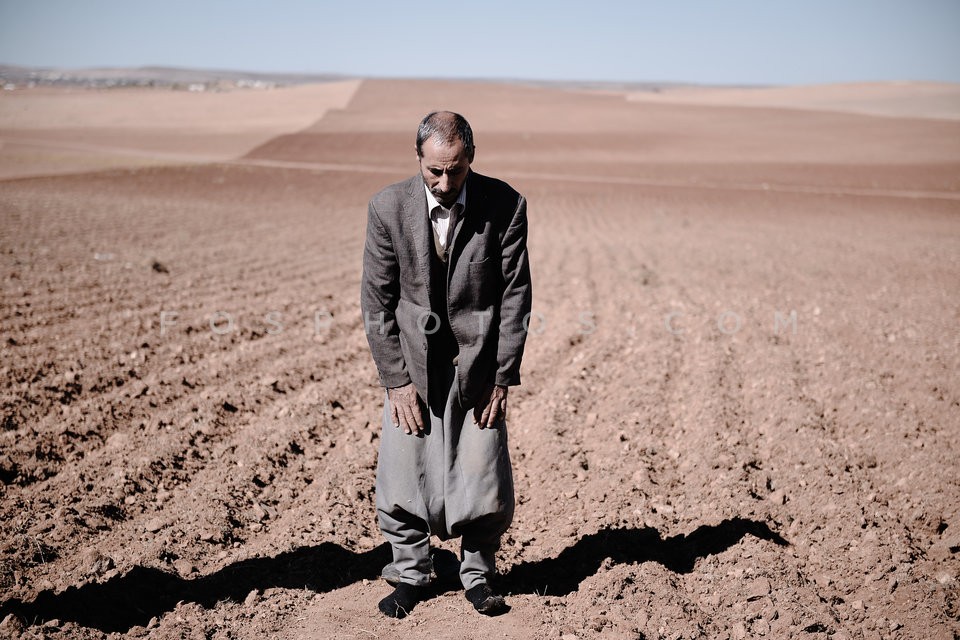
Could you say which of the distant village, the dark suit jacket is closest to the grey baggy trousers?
the dark suit jacket

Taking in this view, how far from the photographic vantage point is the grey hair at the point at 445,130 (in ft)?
7.50

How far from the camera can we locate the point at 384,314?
260 cm

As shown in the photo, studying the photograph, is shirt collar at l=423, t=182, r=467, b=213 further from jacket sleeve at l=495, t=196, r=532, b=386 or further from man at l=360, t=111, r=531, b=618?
jacket sleeve at l=495, t=196, r=532, b=386

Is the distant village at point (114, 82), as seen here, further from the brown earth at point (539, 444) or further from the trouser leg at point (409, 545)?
the trouser leg at point (409, 545)

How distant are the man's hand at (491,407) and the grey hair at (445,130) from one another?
87 centimetres

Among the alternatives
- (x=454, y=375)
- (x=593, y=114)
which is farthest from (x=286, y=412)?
(x=593, y=114)

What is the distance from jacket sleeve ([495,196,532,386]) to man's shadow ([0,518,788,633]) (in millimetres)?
1075

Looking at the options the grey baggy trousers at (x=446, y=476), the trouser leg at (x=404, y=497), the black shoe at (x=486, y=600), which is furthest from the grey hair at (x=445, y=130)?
the black shoe at (x=486, y=600)

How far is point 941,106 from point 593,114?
27.6 m

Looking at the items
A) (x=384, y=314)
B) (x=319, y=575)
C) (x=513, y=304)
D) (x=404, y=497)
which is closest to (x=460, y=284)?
(x=513, y=304)

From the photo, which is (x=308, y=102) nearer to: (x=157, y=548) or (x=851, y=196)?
(x=851, y=196)

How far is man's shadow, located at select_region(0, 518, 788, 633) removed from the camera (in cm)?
286

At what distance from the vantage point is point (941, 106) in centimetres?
5172

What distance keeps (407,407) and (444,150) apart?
95 cm
